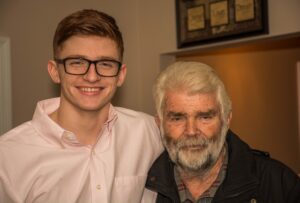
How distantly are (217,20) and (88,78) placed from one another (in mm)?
1760

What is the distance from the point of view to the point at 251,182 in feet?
5.66

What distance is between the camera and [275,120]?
531 cm

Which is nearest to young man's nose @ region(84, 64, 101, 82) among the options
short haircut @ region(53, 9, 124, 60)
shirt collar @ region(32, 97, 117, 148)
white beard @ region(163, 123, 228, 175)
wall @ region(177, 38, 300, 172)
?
short haircut @ region(53, 9, 124, 60)

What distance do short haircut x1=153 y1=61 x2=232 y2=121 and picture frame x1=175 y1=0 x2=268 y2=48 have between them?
4.14ft

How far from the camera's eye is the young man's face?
1759 mm

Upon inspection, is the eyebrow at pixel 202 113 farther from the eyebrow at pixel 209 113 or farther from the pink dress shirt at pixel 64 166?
the pink dress shirt at pixel 64 166

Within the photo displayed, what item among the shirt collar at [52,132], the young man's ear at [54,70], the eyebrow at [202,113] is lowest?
the shirt collar at [52,132]

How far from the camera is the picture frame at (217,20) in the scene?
297 cm

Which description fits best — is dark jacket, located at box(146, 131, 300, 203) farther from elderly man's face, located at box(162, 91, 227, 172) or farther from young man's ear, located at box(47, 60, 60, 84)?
young man's ear, located at box(47, 60, 60, 84)

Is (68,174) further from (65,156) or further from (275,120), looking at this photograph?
(275,120)

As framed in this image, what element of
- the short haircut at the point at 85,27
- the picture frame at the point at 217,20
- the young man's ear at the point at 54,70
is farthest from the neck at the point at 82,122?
the picture frame at the point at 217,20

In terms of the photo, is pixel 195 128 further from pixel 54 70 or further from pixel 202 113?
pixel 54 70

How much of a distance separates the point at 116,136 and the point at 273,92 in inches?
146

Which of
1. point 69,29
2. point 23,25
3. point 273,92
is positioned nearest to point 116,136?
point 69,29
